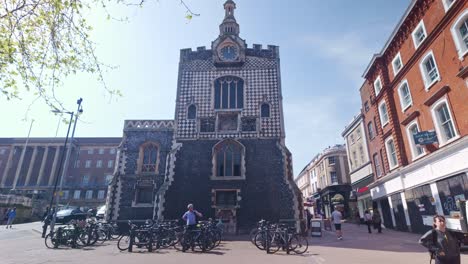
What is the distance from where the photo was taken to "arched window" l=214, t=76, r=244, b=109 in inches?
856

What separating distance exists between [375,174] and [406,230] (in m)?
7.60

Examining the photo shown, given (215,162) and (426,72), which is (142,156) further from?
(426,72)

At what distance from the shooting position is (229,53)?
23.5 m

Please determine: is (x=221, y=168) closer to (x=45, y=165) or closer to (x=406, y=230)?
(x=406, y=230)

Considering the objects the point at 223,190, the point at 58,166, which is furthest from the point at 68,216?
the point at 58,166

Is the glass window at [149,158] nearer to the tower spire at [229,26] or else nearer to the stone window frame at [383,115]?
the tower spire at [229,26]

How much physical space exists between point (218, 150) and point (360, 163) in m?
18.1

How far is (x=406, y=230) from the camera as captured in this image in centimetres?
1742

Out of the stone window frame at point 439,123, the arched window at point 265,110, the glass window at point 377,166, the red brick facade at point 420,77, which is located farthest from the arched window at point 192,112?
the glass window at point 377,166

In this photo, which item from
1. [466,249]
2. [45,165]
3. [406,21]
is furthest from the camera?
[45,165]

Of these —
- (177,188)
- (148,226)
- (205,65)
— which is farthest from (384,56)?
(148,226)

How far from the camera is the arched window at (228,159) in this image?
19.3 meters

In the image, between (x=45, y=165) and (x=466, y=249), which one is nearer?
(x=466, y=249)

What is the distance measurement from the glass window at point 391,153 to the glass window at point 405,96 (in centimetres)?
334
